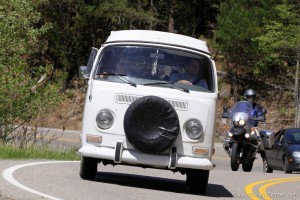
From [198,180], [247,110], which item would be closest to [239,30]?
[247,110]

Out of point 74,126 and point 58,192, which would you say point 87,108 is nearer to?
point 58,192

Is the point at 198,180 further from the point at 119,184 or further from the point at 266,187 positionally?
the point at 266,187

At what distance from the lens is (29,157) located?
1708 centimetres

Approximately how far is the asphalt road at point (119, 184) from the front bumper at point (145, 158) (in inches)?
16.3

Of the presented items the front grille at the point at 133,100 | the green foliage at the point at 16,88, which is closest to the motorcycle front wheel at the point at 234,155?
the green foliage at the point at 16,88

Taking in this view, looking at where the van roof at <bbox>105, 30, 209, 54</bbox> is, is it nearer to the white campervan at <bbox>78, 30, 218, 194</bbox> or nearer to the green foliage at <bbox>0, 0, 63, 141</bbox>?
the white campervan at <bbox>78, 30, 218, 194</bbox>

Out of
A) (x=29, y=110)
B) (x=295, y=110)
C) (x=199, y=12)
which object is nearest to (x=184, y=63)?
(x=29, y=110)

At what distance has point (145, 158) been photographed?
12.0 metres

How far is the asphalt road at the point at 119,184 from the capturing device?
11093 millimetres

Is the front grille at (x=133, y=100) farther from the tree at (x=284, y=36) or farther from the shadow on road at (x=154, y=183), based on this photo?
the tree at (x=284, y=36)

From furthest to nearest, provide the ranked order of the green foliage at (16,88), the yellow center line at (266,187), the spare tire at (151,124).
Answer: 1. the green foliage at (16,88)
2. the yellow center line at (266,187)
3. the spare tire at (151,124)

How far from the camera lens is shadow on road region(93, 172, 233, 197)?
13133mm

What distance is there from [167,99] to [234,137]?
345 inches

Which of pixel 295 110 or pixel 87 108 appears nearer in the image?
pixel 87 108
